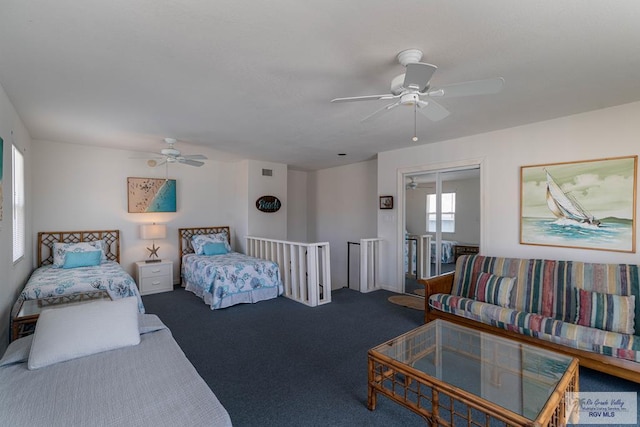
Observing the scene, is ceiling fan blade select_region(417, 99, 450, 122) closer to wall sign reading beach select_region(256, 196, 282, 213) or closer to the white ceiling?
the white ceiling

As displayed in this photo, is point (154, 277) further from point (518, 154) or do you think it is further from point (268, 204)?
point (518, 154)

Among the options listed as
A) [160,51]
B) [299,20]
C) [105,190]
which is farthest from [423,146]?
[105,190]

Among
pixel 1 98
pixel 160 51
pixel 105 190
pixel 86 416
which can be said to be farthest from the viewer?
pixel 105 190

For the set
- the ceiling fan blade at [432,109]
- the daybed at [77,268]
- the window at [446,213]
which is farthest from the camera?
the window at [446,213]

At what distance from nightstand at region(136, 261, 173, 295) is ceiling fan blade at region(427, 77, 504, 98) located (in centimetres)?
492

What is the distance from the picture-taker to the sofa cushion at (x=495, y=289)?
3.16 meters

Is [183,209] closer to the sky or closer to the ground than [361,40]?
closer to the ground

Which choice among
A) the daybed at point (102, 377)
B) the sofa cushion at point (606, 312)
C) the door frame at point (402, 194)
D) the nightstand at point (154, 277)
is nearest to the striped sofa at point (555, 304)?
the sofa cushion at point (606, 312)

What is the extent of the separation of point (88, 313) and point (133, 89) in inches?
72.8

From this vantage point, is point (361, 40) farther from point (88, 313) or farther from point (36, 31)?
point (88, 313)

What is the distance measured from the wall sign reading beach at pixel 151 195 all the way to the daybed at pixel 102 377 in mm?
3714

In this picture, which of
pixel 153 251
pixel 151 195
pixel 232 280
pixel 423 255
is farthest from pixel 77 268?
pixel 423 255

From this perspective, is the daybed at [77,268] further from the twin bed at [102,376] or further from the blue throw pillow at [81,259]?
the twin bed at [102,376]

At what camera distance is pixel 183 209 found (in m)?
5.82
